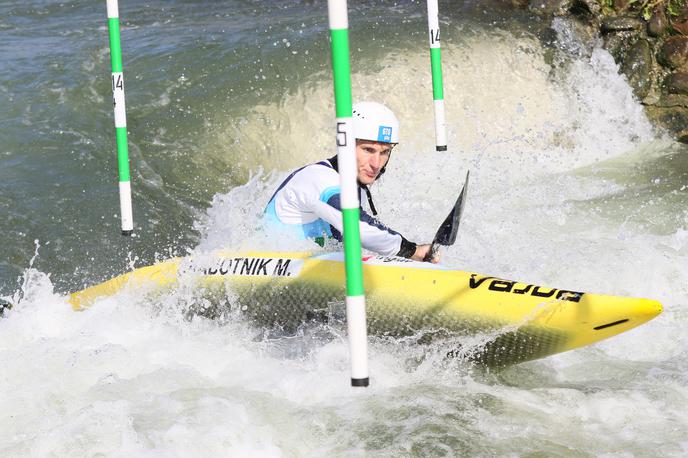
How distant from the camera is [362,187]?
17.1 feet

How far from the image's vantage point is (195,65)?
9641mm

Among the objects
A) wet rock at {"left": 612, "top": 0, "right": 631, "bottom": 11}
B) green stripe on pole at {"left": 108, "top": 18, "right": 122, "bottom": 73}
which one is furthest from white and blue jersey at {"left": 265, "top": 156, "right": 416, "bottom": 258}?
wet rock at {"left": 612, "top": 0, "right": 631, "bottom": 11}

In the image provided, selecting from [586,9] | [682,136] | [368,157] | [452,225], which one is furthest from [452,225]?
[586,9]

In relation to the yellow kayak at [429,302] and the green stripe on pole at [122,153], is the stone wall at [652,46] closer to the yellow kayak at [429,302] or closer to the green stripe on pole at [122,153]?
the yellow kayak at [429,302]

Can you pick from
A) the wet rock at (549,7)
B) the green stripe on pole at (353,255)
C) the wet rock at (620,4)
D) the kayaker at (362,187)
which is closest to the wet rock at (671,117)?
the wet rock at (620,4)

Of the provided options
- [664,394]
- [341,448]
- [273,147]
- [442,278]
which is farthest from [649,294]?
Result: [273,147]

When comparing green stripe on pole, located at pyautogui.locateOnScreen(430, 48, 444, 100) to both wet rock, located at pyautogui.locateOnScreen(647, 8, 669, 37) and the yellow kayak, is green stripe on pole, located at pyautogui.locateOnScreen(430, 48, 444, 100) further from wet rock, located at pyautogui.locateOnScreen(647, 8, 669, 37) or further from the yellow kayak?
wet rock, located at pyautogui.locateOnScreen(647, 8, 669, 37)

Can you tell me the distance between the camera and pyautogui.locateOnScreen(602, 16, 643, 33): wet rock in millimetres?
10148

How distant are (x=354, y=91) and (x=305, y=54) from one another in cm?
69

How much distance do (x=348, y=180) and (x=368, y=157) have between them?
1.56m

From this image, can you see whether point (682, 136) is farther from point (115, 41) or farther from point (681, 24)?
point (115, 41)

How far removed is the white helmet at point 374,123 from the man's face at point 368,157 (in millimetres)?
40

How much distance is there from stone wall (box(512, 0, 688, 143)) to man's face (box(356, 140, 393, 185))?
550 centimetres

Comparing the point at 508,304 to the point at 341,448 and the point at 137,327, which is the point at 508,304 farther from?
the point at 137,327
